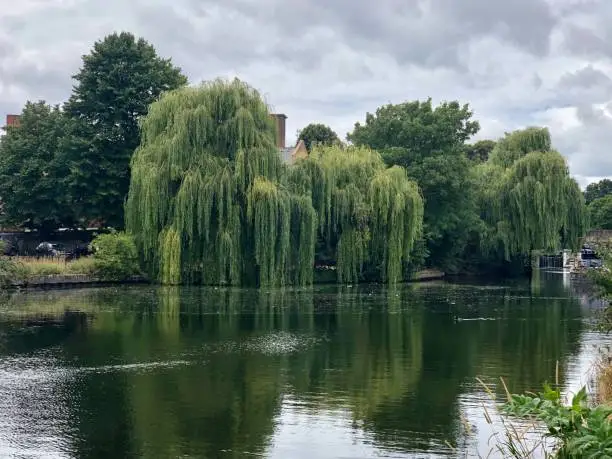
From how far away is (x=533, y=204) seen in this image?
144ft

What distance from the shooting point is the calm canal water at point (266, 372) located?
1062 cm

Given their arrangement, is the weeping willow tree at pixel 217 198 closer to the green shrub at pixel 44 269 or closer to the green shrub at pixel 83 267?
the green shrub at pixel 83 267

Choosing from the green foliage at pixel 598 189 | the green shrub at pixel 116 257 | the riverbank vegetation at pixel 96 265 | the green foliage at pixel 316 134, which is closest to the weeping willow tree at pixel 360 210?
the green shrub at pixel 116 257

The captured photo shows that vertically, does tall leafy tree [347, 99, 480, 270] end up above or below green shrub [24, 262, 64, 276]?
above

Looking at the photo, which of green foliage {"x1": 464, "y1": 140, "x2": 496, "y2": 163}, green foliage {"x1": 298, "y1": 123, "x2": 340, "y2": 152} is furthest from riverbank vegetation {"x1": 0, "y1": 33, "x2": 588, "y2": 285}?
green foliage {"x1": 464, "y1": 140, "x2": 496, "y2": 163}

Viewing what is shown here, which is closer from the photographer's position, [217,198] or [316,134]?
[217,198]

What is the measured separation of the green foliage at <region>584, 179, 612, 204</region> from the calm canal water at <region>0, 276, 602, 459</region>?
247ft

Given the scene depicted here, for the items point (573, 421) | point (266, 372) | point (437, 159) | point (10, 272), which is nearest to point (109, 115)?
point (10, 272)

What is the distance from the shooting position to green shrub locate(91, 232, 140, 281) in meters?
35.0

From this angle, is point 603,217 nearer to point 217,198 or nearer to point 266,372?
point 217,198

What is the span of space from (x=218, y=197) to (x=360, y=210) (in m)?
7.82

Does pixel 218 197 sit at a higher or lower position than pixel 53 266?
higher

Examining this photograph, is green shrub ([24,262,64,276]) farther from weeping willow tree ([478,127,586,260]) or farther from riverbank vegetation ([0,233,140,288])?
weeping willow tree ([478,127,586,260])

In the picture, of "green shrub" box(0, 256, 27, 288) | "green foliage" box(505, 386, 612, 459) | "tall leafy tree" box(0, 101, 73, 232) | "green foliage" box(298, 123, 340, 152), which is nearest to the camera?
"green foliage" box(505, 386, 612, 459)
